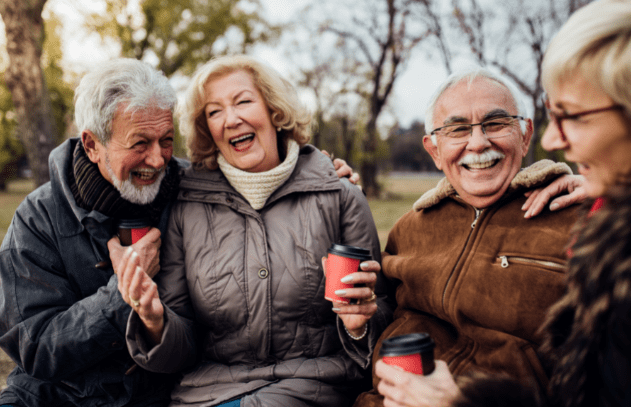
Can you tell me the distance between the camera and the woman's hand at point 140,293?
73.8 inches

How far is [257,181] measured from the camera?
2.38 meters

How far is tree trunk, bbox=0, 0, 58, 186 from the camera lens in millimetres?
5422

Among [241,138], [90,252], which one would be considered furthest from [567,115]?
[90,252]

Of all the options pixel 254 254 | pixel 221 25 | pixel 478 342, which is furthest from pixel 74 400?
pixel 221 25

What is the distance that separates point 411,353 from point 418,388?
0.11 metres

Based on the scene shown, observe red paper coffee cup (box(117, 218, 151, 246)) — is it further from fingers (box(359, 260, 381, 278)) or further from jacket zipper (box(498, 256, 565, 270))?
jacket zipper (box(498, 256, 565, 270))

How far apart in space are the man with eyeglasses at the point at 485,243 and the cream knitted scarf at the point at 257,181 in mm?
807

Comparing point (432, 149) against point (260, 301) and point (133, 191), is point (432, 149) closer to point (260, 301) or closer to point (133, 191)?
point (260, 301)

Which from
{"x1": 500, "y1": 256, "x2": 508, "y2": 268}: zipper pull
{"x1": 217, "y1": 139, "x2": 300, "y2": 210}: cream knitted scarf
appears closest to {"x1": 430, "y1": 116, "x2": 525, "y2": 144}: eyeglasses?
{"x1": 500, "y1": 256, "x2": 508, "y2": 268}: zipper pull

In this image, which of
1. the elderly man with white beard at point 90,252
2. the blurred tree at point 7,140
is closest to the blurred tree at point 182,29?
the blurred tree at point 7,140

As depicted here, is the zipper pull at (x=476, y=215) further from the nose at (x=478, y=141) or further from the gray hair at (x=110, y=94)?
the gray hair at (x=110, y=94)

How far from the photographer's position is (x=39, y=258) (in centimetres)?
222

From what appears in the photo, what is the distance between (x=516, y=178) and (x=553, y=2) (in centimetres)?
1692

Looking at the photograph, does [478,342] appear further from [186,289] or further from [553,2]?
[553,2]
